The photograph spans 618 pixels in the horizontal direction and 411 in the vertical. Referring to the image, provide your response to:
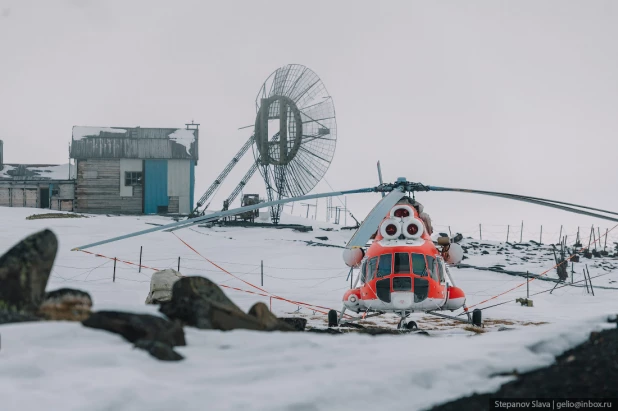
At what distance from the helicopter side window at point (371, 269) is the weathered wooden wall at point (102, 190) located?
3958 centimetres

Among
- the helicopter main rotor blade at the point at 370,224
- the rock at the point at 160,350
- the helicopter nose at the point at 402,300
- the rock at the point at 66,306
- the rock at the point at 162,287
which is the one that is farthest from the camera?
the rock at the point at 162,287

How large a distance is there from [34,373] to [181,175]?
4743 centimetres

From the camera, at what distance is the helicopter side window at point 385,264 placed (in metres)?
14.6

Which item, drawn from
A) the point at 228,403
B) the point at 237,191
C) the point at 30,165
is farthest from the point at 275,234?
the point at 228,403

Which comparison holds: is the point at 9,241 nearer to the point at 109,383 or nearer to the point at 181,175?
the point at 181,175

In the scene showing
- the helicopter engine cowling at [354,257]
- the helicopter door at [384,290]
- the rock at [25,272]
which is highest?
the rock at [25,272]

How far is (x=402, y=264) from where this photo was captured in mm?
14539

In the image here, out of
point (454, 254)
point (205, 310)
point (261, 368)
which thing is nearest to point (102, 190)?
point (454, 254)

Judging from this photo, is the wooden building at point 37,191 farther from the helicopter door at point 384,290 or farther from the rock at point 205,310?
the rock at point 205,310

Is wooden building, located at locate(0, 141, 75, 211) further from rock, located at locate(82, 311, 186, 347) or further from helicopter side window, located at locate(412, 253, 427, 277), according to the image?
rock, located at locate(82, 311, 186, 347)

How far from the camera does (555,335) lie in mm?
7707

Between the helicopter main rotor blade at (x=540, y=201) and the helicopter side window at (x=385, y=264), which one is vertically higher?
the helicopter main rotor blade at (x=540, y=201)

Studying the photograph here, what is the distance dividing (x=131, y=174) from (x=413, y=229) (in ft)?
135

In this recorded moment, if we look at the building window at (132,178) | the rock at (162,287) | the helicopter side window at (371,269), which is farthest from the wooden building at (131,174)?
the helicopter side window at (371,269)
